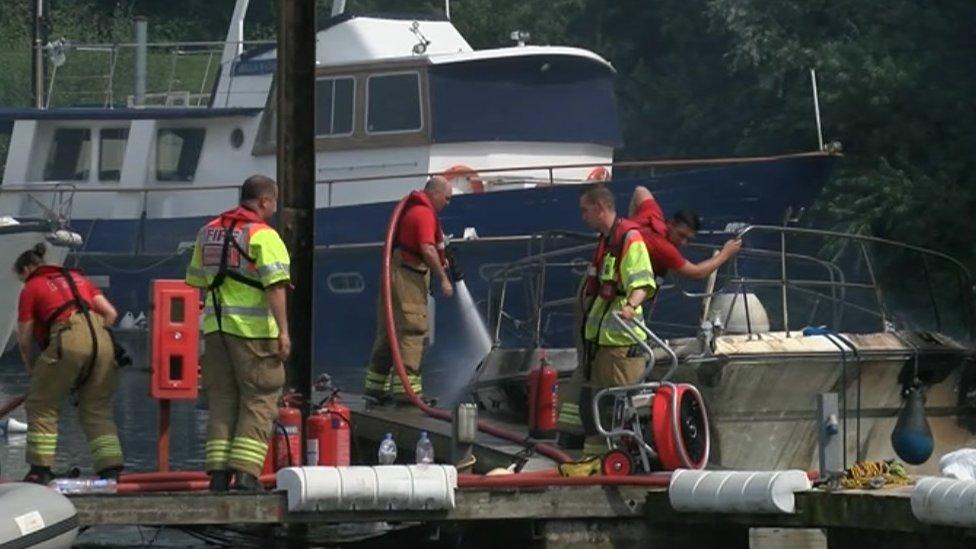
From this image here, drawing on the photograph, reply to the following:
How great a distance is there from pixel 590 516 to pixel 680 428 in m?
0.64

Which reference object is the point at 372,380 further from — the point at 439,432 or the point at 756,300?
the point at 756,300

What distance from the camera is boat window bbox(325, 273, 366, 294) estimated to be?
79.4ft

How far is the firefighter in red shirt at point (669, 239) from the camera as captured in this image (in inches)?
433

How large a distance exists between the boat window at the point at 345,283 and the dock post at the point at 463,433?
Result: 13417 millimetres

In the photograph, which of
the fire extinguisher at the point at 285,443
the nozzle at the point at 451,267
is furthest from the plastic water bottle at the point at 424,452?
the nozzle at the point at 451,267

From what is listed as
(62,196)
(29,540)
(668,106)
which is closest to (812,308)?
(29,540)

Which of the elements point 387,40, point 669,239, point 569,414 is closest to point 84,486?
point 569,414

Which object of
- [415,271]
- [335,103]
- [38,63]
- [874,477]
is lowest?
[874,477]

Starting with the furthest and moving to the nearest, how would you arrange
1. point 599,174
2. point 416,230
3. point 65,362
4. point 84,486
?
1. point 599,174
2. point 416,230
3. point 65,362
4. point 84,486

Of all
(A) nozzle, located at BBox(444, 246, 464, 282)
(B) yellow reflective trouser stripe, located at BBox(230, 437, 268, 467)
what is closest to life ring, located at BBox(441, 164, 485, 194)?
(A) nozzle, located at BBox(444, 246, 464, 282)

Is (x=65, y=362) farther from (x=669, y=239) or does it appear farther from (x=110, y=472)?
(x=669, y=239)

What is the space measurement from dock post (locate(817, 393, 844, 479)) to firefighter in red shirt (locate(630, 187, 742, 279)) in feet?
4.78

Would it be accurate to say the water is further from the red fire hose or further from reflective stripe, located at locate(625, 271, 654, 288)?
reflective stripe, located at locate(625, 271, 654, 288)

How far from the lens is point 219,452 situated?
33.3 ft
